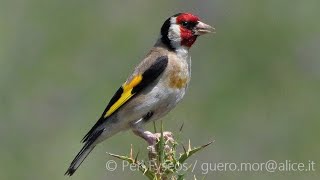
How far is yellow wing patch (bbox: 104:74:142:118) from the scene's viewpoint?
6195 millimetres

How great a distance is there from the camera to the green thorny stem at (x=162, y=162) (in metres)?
4.50

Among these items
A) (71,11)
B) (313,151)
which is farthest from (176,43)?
(71,11)

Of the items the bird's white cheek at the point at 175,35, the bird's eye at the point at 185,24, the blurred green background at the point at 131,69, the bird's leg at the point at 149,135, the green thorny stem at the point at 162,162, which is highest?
the bird's eye at the point at 185,24

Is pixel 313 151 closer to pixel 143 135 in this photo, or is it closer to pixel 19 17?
pixel 143 135

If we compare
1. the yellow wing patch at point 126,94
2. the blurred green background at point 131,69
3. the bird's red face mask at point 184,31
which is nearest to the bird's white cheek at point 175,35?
the bird's red face mask at point 184,31

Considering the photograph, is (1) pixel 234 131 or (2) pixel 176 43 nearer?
(2) pixel 176 43

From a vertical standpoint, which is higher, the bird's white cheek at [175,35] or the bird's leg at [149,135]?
the bird's white cheek at [175,35]

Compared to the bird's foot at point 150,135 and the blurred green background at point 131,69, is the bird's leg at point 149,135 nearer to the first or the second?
the bird's foot at point 150,135

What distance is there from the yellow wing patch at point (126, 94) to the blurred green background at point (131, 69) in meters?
1.96

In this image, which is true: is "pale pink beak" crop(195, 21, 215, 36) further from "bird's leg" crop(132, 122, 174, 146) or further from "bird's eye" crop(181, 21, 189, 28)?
"bird's leg" crop(132, 122, 174, 146)

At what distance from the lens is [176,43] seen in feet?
21.3

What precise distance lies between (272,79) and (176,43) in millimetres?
4050

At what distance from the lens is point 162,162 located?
4570mm

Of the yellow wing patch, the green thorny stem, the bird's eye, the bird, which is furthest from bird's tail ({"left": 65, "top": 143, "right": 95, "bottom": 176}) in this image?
the green thorny stem
